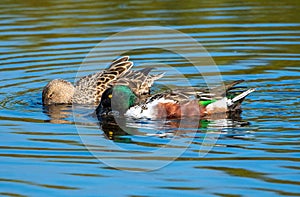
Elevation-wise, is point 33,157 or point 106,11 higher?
point 106,11

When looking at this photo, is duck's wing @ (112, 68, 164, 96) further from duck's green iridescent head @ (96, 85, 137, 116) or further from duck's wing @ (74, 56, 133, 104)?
duck's green iridescent head @ (96, 85, 137, 116)

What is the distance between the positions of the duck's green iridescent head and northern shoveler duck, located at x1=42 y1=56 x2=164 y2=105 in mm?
1147

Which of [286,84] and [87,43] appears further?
[87,43]

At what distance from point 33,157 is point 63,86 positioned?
130 inches

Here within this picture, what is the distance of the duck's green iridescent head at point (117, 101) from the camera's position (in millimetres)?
10086

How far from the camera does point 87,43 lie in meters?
13.9

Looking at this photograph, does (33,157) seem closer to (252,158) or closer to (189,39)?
(252,158)

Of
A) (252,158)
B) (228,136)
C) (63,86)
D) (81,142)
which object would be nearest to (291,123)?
(228,136)

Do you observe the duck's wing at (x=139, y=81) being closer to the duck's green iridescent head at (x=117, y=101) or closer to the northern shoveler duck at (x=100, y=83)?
the northern shoveler duck at (x=100, y=83)

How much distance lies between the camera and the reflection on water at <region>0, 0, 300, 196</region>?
7.22 metres

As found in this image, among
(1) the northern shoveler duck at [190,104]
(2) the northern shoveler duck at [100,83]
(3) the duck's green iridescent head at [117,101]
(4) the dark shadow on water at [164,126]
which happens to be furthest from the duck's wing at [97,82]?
(1) the northern shoveler duck at [190,104]

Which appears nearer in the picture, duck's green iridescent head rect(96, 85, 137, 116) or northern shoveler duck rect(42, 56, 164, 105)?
duck's green iridescent head rect(96, 85, 137, 116)

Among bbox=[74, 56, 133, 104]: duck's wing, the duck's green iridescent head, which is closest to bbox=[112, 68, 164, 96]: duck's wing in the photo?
bbox=[74, 56, 133, 104]: duck's wing

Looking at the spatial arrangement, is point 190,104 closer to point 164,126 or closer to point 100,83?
point 164,126
